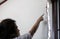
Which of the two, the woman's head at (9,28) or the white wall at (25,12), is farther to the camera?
the white wall at (25,12)

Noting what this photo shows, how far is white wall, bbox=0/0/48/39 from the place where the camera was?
1.96 m

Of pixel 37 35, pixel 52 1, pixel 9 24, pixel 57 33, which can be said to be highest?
pixel 52 1

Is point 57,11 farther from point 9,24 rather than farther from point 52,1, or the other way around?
point 9,24

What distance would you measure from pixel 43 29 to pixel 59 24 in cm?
54

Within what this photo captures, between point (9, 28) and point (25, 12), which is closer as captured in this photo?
point (9, 28)

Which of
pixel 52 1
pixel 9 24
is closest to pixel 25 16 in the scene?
pixel 52 1

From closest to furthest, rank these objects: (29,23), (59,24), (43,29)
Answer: (59,24)
(43,29)
(29,23)

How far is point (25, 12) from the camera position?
2092mm

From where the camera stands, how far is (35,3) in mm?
2031

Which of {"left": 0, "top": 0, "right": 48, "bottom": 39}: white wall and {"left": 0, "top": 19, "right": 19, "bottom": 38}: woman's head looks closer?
{"left": 0, "top": 19, "right": 19, "bottom": 38}: woman's head

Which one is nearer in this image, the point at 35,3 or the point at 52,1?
the point at 52,1

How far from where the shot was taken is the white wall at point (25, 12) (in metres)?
1.96

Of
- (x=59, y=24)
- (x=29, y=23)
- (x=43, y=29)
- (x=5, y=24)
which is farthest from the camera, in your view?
(x=29, y=23)

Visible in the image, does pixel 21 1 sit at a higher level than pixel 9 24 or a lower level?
higher
